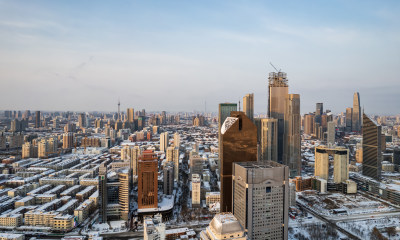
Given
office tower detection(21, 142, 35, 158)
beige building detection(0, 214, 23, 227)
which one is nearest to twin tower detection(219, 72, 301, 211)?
beige building detection(0, 214, 23, 227)

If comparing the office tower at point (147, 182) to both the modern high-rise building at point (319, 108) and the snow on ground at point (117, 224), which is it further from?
the modern high-rise building at point (319, 108)

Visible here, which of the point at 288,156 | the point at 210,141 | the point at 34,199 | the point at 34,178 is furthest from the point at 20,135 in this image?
the point at 288,156

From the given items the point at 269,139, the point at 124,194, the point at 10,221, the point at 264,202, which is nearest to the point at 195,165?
the point at 269,139

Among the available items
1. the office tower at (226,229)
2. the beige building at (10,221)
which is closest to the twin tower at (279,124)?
the beige building at (10,221)

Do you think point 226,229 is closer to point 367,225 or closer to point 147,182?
point 147,182

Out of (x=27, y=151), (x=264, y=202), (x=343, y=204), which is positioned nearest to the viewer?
(x=264, y=202)

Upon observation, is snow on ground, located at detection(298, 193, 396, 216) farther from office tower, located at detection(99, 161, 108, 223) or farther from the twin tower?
office tower, located at detection(99, 161, 108, 223)

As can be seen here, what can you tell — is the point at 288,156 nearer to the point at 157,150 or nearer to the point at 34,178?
the point at 157,150
